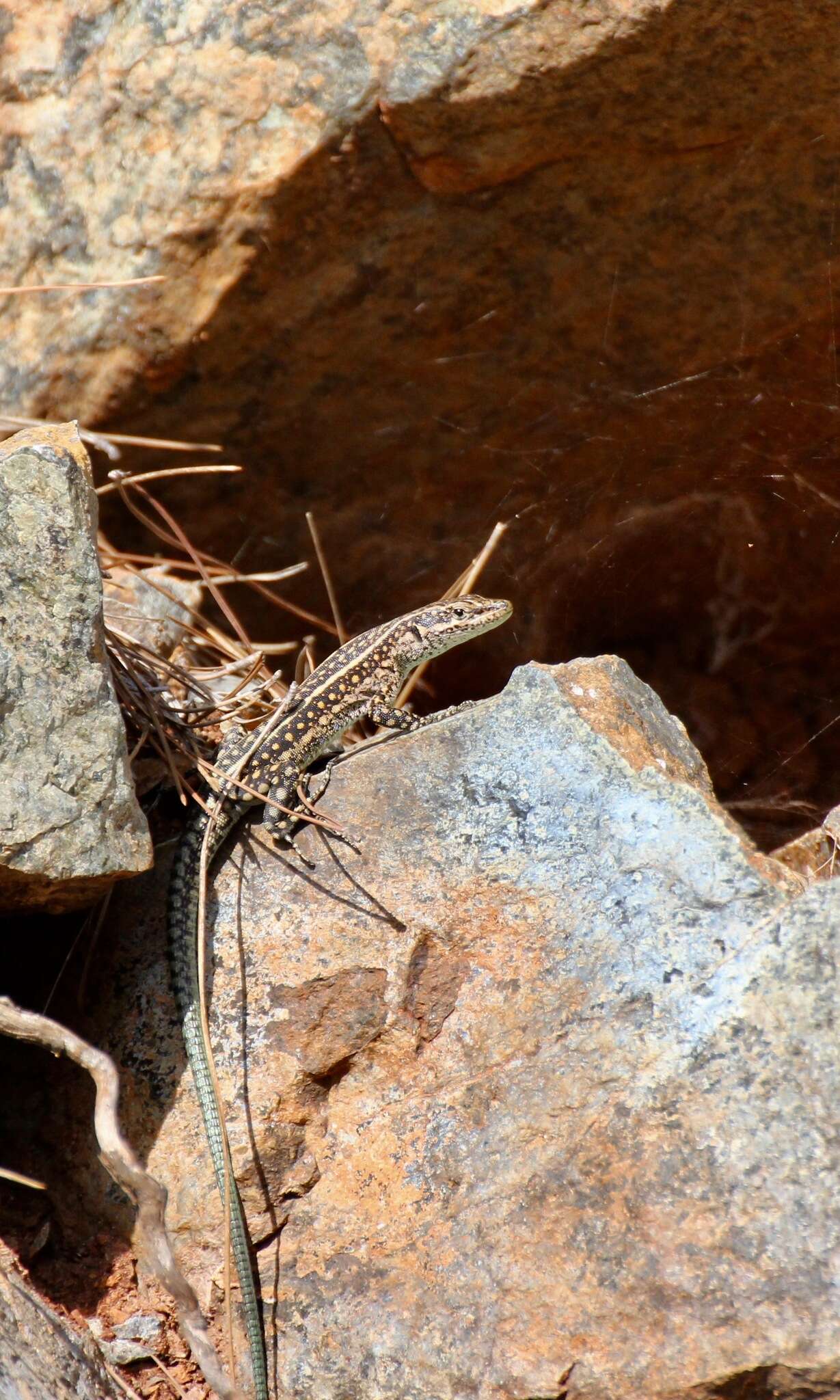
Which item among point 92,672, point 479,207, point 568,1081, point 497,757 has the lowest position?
point 568,1081

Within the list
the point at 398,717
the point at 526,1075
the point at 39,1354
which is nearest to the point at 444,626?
the point at 398,717

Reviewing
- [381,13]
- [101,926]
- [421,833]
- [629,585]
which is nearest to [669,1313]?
[421,833]

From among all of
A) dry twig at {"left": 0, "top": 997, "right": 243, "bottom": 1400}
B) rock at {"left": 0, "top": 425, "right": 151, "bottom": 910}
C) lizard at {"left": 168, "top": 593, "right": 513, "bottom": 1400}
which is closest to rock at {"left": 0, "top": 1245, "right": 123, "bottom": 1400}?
dry twig at {"left": 0, "top": 997, "right": 243, "bottom": 1400}

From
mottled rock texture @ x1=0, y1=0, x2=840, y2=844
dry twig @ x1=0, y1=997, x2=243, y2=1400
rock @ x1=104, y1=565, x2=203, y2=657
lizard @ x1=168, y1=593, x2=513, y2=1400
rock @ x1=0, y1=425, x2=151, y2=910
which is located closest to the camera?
dry twig @ x1=0, y1=997, x2=243, y2=1400

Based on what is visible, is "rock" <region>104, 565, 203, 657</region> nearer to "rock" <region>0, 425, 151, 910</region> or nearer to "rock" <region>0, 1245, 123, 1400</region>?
"rock" <region>0, 425, 151, 910</region>

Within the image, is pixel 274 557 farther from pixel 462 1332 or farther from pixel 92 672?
pixel 462 1332
